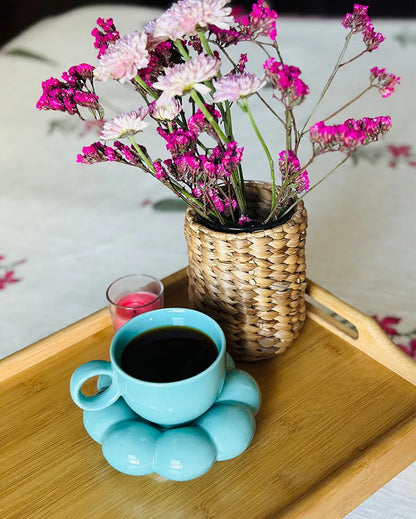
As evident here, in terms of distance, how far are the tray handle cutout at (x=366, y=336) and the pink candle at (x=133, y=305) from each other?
19 cm

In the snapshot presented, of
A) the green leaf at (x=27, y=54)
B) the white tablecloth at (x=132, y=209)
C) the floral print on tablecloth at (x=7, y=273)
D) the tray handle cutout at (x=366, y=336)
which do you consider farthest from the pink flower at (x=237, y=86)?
the green leaf at (x=27, y=54)

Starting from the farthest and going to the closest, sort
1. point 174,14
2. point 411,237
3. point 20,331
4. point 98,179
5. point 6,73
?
point 6,73, point 98,179, point 411,237, point 20,331, point 174,14

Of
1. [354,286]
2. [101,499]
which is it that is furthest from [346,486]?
[354,286]

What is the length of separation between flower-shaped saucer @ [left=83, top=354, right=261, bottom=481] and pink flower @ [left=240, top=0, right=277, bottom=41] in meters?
0.31

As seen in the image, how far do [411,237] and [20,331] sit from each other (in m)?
0.66

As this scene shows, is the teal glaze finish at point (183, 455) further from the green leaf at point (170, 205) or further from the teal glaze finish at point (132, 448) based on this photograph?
the green leaf at point (170, 205)

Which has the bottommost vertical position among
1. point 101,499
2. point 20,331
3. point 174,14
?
point 20,331

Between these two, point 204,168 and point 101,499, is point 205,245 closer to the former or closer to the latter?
point 204,168

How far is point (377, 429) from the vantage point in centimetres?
59

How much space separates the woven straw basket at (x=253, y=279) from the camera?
22.7 inches

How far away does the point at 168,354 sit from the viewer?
21.9 inches

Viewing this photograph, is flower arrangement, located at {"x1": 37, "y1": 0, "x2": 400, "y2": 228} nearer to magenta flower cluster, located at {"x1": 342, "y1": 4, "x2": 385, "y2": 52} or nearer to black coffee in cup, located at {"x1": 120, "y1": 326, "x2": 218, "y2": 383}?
magenta flower cluster, located at {"x1": 342, "y1": 4, "x2": 385, "y2": 52}

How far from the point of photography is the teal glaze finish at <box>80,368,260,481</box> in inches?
20.7

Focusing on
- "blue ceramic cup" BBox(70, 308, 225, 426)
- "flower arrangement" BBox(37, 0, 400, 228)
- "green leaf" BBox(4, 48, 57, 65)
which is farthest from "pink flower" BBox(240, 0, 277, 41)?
"green leaf" BBox(4, 48, 57, 65)
